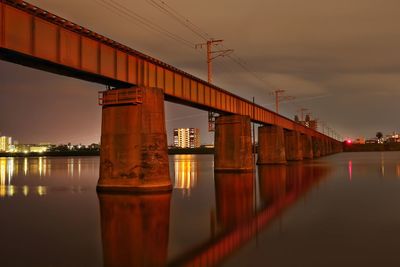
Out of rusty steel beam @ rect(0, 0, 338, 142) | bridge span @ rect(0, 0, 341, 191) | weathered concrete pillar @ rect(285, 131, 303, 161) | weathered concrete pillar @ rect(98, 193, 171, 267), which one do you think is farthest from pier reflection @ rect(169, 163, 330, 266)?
weathered concrete pillar @ rect(285, 131, 303, 161)

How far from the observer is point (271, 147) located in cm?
7625

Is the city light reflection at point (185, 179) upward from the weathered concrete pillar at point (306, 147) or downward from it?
downward

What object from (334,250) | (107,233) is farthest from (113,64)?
(334,250)

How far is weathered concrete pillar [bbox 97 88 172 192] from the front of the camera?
29.3 m

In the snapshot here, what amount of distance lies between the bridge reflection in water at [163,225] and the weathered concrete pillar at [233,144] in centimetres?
2270

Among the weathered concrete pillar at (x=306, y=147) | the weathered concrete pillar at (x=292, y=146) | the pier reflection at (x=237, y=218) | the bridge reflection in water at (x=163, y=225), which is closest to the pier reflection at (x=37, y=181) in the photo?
the bridge reflection in water at (x=163, y=225)

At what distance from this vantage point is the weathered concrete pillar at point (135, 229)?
1236 centimetres

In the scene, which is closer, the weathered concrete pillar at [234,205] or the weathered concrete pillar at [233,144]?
the weathered concrete pillar at [234,205]

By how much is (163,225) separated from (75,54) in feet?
41.6

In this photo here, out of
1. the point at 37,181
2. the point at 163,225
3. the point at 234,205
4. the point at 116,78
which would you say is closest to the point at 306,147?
the point at 37,181

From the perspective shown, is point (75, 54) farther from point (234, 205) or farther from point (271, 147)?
point (271, 147)

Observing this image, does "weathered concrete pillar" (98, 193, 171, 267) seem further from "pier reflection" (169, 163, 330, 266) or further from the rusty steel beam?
the rusty steel beam

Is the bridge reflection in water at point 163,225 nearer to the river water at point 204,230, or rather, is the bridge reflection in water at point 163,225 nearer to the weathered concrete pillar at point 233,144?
the river water at point 204,230

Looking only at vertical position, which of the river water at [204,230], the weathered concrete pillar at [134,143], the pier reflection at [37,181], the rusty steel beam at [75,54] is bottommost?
the river water at [204,230]
